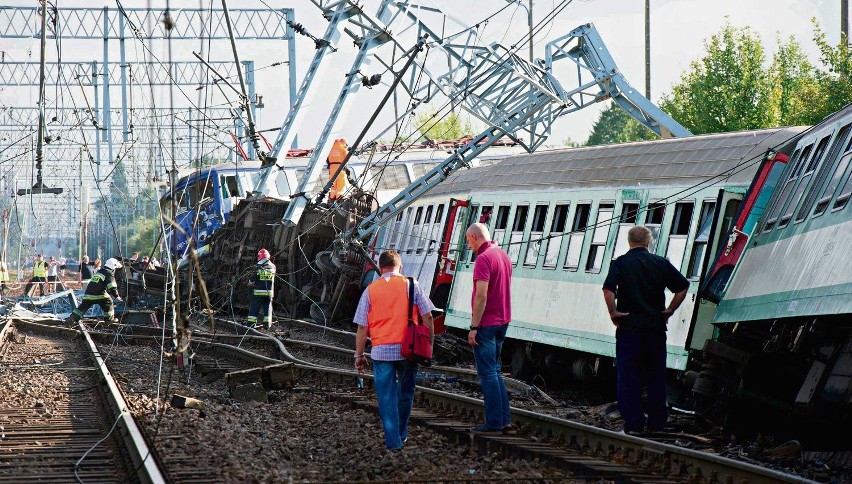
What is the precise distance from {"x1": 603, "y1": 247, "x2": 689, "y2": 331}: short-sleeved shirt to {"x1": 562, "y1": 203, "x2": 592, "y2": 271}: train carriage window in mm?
6581

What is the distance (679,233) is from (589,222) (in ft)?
8.12

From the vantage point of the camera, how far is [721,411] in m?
12.4

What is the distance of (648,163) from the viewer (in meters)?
16.8

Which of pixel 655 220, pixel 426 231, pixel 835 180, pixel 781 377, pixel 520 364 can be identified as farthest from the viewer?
pixel 426 231

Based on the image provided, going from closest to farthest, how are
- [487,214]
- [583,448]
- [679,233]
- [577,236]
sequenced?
[583,448] → [679,233] → [577,236] → [487,214]

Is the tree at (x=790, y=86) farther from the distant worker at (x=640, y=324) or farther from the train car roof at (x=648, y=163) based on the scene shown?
the distant worker at (x=640, y=324)

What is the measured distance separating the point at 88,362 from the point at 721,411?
10.8 m

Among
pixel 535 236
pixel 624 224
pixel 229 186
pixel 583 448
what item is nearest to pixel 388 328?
pixel 583 448

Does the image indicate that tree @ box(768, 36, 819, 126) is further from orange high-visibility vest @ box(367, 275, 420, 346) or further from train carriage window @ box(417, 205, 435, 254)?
orange high-visibility vest @ box(367, 275, 420, 346)

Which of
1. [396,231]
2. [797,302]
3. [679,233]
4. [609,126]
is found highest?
[609,126]

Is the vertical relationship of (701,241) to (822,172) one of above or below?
below

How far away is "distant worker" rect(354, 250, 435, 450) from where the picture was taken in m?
10.2

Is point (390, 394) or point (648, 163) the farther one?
point (648, 163)

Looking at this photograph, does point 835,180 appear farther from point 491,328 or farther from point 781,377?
point 491,328
